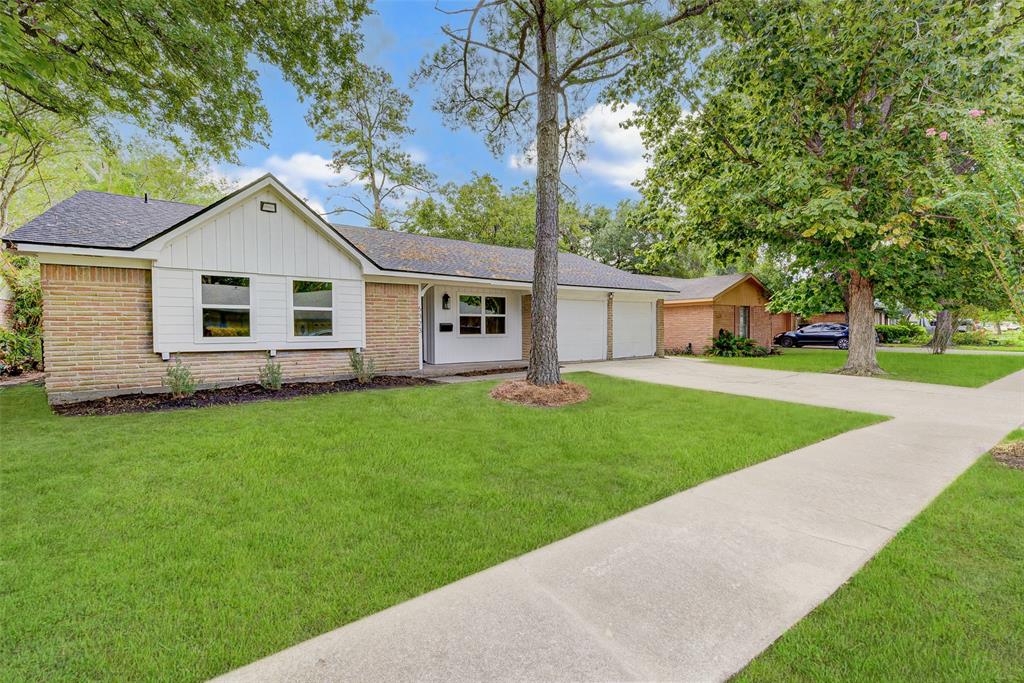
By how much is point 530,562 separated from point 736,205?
11.3 meters

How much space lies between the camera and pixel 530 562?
2.84 m

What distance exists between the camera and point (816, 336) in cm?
2680

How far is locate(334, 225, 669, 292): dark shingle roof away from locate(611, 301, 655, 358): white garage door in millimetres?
942

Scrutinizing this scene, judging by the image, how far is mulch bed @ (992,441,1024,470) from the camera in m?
4.78

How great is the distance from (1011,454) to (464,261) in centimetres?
1191

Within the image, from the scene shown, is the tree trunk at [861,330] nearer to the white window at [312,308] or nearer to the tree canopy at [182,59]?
the white window at [312,308]

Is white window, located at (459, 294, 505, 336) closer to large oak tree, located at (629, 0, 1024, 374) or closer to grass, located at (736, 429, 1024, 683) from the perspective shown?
large oak tree, located at (629, 0, 1024, 374)

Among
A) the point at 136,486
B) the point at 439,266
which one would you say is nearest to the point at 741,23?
the point at 439,266

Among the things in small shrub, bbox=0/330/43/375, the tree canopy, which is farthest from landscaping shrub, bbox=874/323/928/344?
small shrub, bbox=0/330/43/375

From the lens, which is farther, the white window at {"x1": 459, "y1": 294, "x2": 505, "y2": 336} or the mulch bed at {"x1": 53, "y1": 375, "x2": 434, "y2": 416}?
the white window at {"x1": 459, "y1": 294, "x2": 505, "y2": 336}

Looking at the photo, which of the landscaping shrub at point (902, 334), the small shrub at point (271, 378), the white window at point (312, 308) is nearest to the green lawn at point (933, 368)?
the white window at point (312, 308)

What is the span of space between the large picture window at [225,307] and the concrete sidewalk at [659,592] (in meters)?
8.53

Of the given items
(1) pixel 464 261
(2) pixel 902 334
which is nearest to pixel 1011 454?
(1) pixel 464 261

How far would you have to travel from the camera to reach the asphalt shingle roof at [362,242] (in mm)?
7801
